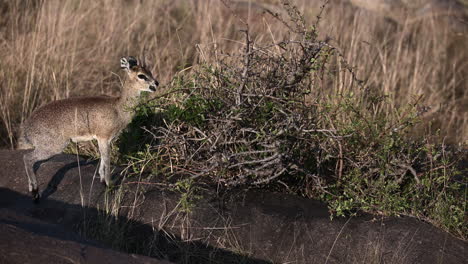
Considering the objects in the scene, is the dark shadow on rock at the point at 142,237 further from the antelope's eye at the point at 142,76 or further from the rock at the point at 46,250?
the antelope's eye at the point at 142,76

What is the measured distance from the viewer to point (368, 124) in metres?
6.31

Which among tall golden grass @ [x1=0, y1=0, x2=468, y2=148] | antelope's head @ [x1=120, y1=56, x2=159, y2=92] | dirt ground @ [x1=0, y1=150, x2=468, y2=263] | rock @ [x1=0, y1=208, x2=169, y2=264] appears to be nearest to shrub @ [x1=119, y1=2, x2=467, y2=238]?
dirt ground @ [x1=0, y1=150, x2=468, y2=263]

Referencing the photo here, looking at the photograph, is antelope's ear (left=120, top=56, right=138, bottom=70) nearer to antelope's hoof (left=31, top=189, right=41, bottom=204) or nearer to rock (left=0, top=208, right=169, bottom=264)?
antelope's hoof (left=31, top=189, right=41, bottom=204)

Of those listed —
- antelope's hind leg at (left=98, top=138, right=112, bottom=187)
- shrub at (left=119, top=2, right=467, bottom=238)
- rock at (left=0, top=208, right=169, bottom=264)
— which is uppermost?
shrub at (left=119, top=2, right=467, bottom=238)

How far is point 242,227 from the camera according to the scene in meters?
5.88

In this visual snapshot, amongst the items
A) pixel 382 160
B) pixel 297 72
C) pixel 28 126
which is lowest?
pixel 28 126

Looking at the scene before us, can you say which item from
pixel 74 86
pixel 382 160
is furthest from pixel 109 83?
pixel 382 160

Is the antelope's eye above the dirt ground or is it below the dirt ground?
above

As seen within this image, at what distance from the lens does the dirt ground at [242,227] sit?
5578 mm

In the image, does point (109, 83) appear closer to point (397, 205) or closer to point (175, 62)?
point (175, 62)

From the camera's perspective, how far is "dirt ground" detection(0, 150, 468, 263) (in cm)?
558

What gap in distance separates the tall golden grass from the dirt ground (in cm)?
244

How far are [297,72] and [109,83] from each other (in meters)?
4.12

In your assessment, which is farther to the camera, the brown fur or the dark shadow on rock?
the brown fur
